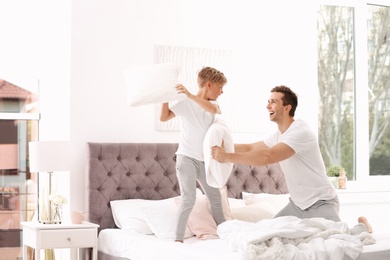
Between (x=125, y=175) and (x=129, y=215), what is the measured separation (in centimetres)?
44

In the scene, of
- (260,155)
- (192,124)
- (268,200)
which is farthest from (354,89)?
(260,155)

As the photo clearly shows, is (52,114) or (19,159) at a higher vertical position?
(52,114)

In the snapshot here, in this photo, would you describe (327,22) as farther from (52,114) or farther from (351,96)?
(52,114)

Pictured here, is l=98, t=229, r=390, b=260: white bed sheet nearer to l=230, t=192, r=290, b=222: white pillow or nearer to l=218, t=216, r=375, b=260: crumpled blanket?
l=218, t=216, r=375, b=260: crumpled blanket

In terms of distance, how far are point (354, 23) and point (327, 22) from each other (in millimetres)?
300

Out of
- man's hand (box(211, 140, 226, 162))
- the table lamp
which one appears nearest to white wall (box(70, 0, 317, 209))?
the table lamp

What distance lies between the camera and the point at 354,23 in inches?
287

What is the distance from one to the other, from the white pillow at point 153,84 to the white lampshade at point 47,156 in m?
0.78

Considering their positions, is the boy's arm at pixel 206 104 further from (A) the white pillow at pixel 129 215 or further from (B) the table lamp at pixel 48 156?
(B) the table lamp at pixel 48 156

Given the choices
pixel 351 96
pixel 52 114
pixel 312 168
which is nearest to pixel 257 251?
pixel 312 168

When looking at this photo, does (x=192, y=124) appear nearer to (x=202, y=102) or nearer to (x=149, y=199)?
(x=202, y=102)

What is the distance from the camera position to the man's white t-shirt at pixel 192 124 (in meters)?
5.02

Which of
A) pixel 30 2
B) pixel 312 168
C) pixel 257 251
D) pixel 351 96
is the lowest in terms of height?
pixel 257 251

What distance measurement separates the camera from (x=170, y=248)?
15.0ft
